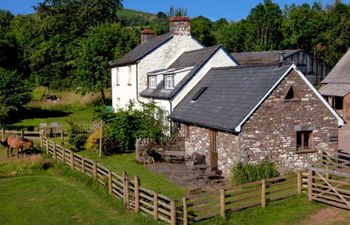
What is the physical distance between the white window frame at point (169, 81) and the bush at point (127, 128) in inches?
66.4

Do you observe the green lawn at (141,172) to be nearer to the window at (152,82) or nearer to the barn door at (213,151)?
the barn door at (213,151)

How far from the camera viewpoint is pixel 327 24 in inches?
3009

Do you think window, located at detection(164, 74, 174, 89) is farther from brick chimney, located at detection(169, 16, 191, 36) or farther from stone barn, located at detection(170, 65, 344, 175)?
stone barn, located at detection(170, 65, 344, 175)

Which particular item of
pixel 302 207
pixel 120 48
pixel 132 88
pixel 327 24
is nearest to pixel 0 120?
pixel 132 88

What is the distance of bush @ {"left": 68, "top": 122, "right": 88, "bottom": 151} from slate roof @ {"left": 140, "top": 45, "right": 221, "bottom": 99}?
18.2 feet

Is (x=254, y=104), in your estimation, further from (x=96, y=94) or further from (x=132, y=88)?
(x=96, y=94)

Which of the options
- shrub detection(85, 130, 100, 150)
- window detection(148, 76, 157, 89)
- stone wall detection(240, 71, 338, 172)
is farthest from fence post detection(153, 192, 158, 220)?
window detection(148, 76, 157, 89)

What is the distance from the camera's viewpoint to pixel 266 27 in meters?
81.5

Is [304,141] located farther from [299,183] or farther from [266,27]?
[266,27]

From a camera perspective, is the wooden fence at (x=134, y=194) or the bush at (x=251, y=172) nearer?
the wooden fence at (x=134, y=194)

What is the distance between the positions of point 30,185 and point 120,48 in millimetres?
31347

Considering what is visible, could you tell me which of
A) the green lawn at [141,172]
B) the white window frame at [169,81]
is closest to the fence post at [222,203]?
the green lawn at [141,172]

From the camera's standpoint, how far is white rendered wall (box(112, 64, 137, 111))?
119 feet

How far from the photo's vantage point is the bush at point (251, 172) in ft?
64.0
